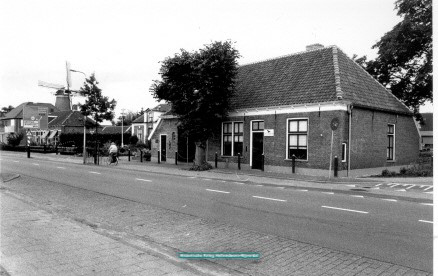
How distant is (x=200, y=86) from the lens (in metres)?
19.9

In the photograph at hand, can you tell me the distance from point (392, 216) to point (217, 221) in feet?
13.2

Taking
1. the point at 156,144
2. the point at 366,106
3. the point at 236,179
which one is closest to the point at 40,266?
the point at 236,179

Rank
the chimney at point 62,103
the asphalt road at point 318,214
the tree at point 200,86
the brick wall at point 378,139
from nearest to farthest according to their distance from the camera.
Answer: the asphalt road at point 318,214 < the brick wall at point 378,139 < the tree at point 200,86 < the chimney at point 62,103

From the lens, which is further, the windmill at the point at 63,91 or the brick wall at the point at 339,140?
the windmill at the point at 63,91

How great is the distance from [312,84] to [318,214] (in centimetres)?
1228

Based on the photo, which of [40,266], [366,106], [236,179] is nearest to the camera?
[40,266]

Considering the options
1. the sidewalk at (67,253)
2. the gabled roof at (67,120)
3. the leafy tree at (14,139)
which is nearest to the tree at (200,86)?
the sidewalk at (67,253)

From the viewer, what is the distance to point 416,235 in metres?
6.34

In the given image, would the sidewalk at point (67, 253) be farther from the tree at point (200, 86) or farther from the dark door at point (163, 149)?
the dark door at point (163, 149)

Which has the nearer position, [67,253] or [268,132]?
[67,253]

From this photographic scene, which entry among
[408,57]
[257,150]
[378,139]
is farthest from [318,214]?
[408,57]

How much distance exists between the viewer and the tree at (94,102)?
96.0 feet

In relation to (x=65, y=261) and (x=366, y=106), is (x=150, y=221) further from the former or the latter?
(x=366, y=106)

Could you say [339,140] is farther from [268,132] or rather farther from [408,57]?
[408,57]
